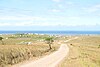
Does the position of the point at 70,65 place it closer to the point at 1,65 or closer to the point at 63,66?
the point at 63,66

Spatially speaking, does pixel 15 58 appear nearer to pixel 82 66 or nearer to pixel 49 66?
pixel 49 66

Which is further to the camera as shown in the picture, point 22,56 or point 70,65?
point 22,56

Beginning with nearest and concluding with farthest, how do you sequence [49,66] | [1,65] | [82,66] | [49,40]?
[1,65], [49,66], [82,66], [49,40]

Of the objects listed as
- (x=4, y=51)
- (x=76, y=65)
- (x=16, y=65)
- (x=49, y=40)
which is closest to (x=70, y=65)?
(x=76, y=65)

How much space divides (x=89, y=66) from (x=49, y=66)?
579 centimetres

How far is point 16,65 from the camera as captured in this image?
2742 centimetres

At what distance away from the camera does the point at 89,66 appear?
31.2 meters

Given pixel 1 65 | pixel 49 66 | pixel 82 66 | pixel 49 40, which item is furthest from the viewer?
pixel 49 40

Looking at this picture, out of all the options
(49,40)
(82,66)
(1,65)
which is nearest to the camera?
(1,65)

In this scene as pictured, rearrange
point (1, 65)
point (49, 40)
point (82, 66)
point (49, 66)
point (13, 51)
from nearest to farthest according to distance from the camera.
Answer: point (1, 65) → point (49, 66) → point (82, 66) → point (13, 51) → point (49, 40)

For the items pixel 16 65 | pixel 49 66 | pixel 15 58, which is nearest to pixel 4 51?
pixel 15 58

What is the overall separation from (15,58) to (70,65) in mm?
6604

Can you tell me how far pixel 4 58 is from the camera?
96.7 ft

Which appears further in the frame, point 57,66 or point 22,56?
point 22,56
